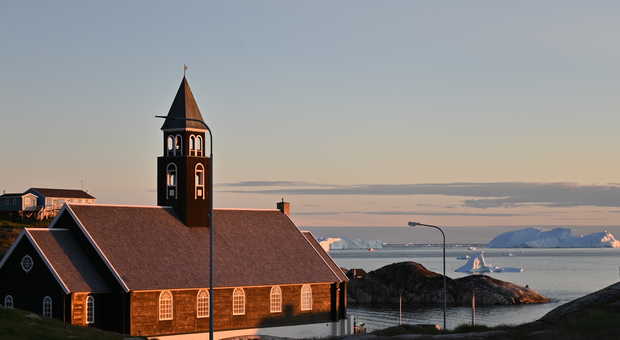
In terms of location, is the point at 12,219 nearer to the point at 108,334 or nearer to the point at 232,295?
the point at 232,295

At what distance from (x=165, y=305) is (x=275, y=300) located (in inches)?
400

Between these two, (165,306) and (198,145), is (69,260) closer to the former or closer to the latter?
(165,306)

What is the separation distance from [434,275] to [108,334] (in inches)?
4334

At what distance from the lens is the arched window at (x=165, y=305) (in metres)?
63.8

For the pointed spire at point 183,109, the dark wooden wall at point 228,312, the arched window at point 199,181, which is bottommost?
the dark wooden wall at point 228,312

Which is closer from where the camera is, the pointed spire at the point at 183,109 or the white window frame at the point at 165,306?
the white window frame at the point at 165,306

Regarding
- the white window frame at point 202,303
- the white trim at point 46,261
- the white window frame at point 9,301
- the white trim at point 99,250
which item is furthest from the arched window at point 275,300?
the white window frame at point 9,301

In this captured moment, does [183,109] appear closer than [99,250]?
No

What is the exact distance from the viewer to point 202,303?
6638 cm

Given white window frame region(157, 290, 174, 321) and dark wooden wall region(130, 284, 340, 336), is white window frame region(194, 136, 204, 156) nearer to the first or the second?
dark wooden wall region(130, 284, 340, 336)

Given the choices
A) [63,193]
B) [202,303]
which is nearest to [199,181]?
[202,303]

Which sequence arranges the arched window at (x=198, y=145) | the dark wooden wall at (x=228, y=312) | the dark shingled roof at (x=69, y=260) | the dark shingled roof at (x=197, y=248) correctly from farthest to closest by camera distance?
the arched window at (x=198, y=145) → the dark shingled roof at (x=197, y=248) → the dark wooden wall at (x=228, y=312) → the dark shingled roof at (x=69, y=260)

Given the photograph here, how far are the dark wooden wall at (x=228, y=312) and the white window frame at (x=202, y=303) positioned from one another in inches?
11.0

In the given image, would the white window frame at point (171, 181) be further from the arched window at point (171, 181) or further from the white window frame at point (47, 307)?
the white window frame at point (47, 307)
